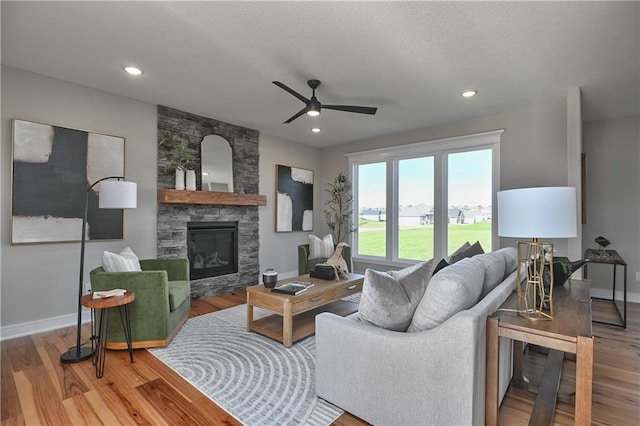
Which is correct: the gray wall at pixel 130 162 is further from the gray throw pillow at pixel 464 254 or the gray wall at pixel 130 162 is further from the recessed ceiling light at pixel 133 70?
the gray throw pillow at pixel 464 254

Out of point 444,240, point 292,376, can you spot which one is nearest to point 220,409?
point 292,376

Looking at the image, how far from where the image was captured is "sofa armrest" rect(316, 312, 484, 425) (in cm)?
140

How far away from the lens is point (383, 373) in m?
1.62

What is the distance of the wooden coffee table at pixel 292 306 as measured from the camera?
2729 millimetres

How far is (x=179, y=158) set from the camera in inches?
164

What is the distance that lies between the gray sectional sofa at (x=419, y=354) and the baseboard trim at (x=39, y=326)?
3.01 metres

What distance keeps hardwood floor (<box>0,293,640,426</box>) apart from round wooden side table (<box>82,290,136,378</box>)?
0.08m

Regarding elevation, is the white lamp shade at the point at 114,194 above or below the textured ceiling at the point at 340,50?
below

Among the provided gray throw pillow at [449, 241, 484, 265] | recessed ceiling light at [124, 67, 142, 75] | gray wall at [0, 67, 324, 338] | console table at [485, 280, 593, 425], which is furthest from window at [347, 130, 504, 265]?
recessed ceiling light at [124, 67, 142, 75]

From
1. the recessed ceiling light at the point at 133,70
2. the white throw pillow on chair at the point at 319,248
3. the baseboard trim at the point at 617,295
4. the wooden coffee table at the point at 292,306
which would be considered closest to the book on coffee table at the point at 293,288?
the wooden coffee table at the point at 292,306

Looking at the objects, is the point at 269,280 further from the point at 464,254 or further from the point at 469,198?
the point at 469,198

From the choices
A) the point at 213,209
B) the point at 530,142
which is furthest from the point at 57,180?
the point at 530,142

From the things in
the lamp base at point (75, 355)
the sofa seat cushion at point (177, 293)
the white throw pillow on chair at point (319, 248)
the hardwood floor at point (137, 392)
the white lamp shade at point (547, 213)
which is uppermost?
the white lamp shade at point (547, 213)

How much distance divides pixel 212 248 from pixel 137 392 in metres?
2.75
